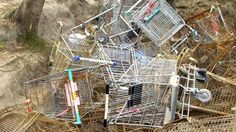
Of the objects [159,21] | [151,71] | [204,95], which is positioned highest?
[159,21]

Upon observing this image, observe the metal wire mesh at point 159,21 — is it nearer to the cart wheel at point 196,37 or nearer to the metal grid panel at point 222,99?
the cart wheel at point 196,37

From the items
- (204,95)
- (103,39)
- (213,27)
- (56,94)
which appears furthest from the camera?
(213,27)

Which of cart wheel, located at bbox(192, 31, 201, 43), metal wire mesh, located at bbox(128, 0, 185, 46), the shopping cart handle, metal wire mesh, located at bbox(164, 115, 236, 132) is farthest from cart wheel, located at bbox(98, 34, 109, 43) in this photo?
metal wire mesh, located at bbox(164, 115, 236, 132)

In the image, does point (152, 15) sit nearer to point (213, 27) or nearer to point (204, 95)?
point (213, 27)

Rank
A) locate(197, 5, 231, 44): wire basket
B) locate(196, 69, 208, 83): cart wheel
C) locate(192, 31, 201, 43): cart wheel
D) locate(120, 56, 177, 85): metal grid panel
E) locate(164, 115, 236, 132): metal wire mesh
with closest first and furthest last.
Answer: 1. locate(164, 115, 236, 132): metal wire mesh
2. locate(120, 56, 177, 85): metal grid panel
3. locate(196, 69, 208, 83): cart wheel
4. locate(197, 5, 231, 44): wire basket
5. locate(192, 31, 201, 43): cart wheel

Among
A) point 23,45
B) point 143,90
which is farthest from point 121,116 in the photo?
point 23,45

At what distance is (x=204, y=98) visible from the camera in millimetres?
7129

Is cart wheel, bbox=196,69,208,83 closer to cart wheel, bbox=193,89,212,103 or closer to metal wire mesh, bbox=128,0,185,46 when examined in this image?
cart wheel, bbox=193,89,212,103

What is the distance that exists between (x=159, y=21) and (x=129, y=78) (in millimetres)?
1304

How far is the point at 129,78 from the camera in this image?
7.14 metres

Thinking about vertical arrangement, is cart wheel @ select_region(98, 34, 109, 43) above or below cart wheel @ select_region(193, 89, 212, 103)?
above

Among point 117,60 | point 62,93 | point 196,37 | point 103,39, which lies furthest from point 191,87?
point 62,93

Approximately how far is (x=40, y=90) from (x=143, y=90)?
1363 mm

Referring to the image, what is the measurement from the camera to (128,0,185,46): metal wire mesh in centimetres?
798
